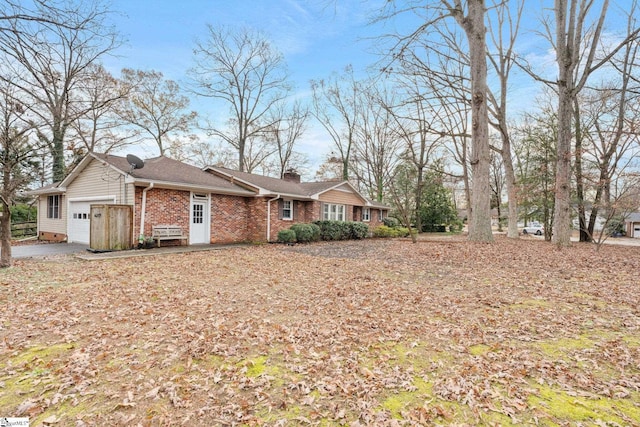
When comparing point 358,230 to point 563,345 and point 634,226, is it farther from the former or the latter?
point 634,226

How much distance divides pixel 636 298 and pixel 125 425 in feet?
25.1

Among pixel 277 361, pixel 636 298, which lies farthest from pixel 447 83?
pixel 277 361

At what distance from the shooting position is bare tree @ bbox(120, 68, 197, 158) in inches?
913

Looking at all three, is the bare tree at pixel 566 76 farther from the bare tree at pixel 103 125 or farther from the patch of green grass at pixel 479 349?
the bare tree at pixel 103 125

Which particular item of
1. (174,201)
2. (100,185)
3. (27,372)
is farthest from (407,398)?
(100,185)

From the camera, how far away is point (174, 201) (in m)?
12.8

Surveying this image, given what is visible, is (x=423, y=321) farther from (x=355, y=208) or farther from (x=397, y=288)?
(x=355, y=208)

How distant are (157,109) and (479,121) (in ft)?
77.9

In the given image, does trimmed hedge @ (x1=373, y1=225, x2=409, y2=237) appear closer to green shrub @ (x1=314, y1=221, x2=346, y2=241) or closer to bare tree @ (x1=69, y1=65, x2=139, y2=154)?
green shrub @ (x1=314, y1=221, x2=346, y2=241)

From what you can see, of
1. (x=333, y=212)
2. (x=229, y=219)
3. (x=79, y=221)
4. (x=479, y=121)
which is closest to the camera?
(x=479, y=121)

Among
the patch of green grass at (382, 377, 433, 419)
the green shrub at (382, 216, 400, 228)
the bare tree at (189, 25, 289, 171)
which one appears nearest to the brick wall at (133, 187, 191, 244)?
the patch of green grass at (382, 377, 433, 419)

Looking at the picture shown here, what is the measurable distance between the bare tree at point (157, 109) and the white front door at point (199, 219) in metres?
14.0

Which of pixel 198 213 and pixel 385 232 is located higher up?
pixel 198 213

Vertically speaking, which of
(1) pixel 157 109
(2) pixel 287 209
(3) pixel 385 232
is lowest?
(3) pixel 385 232
